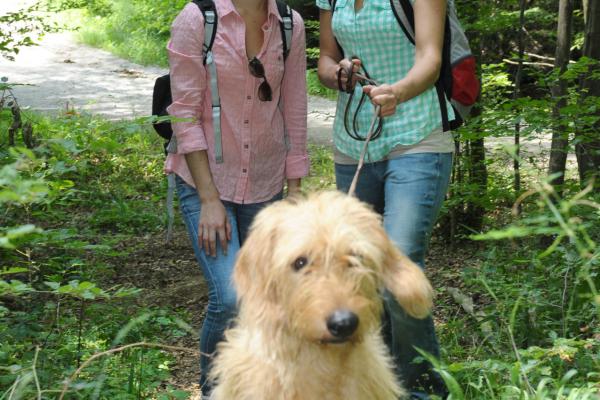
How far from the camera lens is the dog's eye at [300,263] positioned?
8.62 feet

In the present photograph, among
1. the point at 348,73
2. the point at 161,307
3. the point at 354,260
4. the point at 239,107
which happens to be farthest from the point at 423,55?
the point at 161,307

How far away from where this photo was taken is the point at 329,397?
2.80 metres

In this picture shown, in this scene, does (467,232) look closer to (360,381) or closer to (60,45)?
(360,381)

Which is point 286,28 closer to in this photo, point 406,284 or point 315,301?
point 406,284

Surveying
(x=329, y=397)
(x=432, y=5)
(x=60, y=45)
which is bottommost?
(x=60, y=45)

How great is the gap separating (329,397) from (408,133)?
150 centimetres

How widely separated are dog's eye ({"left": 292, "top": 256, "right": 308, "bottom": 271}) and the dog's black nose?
235 millimetres

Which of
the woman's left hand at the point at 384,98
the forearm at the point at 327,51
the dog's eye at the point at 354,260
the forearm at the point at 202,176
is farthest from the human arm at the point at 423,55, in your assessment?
the dog's eye at the point at 354,260

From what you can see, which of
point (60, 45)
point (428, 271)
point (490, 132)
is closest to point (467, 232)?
point (428, 271)

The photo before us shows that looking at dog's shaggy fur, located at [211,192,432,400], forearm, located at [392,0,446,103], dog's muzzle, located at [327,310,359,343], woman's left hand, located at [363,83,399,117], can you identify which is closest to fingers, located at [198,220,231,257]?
dog's shaggy fur, located at [211,192,432,400]

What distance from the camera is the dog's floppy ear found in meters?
2.83

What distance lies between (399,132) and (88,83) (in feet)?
43.4

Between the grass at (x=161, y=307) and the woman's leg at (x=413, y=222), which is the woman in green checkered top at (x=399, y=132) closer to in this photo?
the woman's leg at (x=413, y=222)

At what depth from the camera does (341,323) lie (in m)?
2.48
